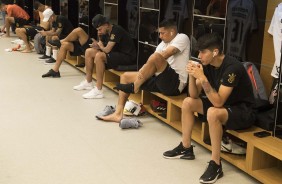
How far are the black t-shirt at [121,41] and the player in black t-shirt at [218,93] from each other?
2.29 meters

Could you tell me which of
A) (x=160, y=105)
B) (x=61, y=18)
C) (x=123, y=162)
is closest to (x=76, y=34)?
(x=61, y=18)

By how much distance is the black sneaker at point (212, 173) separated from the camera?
3.03m

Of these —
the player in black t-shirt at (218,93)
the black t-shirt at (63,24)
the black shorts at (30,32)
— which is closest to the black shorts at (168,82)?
the player in black t-shirt at (218,93)

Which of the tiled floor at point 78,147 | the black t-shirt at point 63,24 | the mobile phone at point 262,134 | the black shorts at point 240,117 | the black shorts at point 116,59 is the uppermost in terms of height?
the black t-shirt at point 63,24

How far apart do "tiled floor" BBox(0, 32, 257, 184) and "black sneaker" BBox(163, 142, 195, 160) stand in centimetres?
5

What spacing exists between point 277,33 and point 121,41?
237 centimetres

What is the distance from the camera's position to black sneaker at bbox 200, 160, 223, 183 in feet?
9.93

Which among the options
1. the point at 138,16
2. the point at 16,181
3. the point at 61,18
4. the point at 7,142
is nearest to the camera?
the point at 16,181

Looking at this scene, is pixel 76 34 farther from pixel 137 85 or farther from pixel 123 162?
pixel 123 162

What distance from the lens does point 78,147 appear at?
3654mm

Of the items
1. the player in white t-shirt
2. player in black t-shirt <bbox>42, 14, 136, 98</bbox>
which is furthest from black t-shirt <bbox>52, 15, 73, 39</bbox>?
the player in white t-shirt

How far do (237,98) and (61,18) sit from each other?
4.90 meters

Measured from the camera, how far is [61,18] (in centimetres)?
734

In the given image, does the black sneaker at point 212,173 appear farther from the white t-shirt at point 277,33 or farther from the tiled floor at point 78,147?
the white t-shirt at point 277,33
